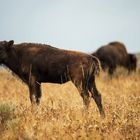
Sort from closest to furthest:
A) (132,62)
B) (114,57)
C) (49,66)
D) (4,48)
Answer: (49,66) → (4,48) → (114,57) → (132,62)

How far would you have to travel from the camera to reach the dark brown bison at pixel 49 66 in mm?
10625

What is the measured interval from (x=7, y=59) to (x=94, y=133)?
4.80 m

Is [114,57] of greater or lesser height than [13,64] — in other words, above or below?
below

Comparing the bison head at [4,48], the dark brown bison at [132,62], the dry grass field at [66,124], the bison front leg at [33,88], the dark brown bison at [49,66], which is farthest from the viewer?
the dark brown bison at [132,62]

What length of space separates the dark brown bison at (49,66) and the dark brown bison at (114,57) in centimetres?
1493

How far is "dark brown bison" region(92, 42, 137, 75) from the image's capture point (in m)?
27.0

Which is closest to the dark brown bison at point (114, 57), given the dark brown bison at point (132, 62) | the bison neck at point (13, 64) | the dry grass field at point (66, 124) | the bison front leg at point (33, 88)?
the dark brown bison at point (132, 62)

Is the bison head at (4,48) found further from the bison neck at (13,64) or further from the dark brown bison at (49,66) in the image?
the bison neck at (13,64)

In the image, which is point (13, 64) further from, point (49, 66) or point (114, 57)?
point (114, 57)

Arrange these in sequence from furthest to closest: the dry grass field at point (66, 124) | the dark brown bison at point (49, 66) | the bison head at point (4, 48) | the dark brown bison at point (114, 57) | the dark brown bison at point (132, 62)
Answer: the dark brown bison at point (132, 62) → the dark brown bison at point (114, 57) → the bison head at point (4, 48) → the dark brown bison at point (49, 66) → the dry grass field at point (66, 124)

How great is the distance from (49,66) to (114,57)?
53.5 feet

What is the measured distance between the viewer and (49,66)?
11156mm

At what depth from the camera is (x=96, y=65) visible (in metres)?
10.8

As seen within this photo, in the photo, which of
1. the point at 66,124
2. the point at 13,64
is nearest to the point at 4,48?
the point at 13,64
